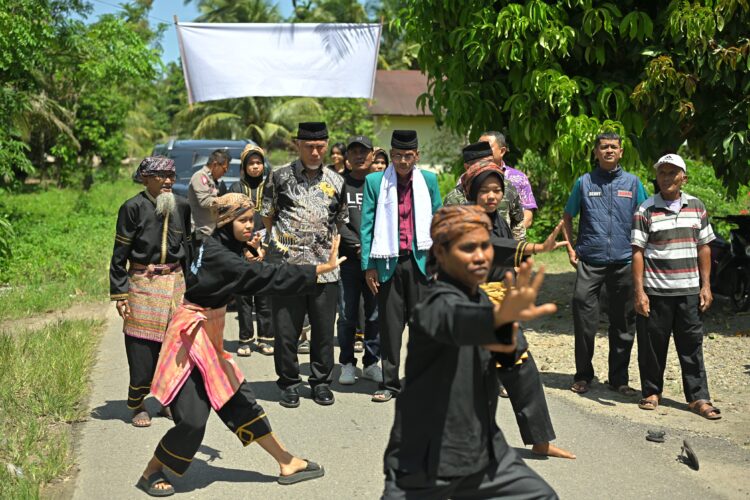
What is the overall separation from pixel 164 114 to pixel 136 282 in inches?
2466

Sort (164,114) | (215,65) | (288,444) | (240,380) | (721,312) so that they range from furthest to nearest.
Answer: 1. (164,114)
2. (215,65)
3. (721,312)
4. (288,444)
5. (240,380)

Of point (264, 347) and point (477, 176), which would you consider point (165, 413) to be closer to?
point (264, 347)

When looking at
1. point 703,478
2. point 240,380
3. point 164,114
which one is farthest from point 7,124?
point 164,114

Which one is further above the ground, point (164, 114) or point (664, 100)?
point (164, 114)

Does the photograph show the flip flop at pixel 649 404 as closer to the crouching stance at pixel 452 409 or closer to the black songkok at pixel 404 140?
the black songkok at pixel 404 140

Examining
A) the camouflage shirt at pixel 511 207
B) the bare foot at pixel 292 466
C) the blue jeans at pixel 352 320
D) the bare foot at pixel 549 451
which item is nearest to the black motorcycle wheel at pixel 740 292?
the camouflage shirt at pixel 511 207

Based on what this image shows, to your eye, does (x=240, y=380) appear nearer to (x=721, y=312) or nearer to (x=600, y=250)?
(x=600, y=250)

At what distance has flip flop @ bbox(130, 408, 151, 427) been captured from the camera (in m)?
6.93

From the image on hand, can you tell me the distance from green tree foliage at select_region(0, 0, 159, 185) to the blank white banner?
3.91 m

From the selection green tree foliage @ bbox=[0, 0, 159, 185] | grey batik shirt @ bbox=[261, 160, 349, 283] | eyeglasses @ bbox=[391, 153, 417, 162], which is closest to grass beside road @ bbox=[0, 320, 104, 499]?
grey batik shirt @ bbox=[261, 160, 349, 283]

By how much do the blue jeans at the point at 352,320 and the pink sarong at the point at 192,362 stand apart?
114 inches

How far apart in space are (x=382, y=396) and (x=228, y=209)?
8.87 ft

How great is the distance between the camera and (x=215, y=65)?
1198cm

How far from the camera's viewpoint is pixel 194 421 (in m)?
5.31
